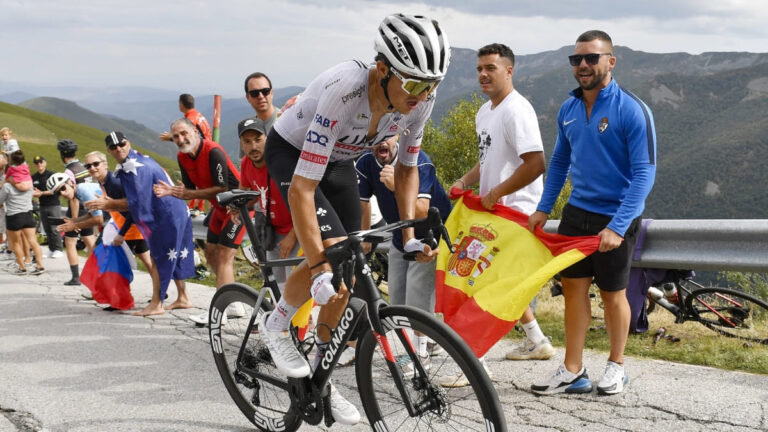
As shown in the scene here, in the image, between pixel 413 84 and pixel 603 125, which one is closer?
Answer: pixel 413 84

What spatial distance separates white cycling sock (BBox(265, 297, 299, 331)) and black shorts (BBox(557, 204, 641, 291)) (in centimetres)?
193

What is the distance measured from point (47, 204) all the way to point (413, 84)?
1227 centimetres

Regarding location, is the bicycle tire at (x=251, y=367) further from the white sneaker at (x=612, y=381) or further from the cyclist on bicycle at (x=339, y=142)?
the white sneaker at (x=612, y=381)

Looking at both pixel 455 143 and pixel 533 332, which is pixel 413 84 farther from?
pixel 455 143

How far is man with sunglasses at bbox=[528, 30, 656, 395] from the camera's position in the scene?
405 cm

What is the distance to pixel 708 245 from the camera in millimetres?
4875

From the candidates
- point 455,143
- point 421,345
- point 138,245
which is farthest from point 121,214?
point 455,143

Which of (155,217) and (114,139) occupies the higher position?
(114,139)

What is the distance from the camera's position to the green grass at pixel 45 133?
395 ft

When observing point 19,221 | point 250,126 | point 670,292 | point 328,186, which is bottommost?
point 19,221

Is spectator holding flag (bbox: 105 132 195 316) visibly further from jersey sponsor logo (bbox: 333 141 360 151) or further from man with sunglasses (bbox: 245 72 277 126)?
jersey sponsor logo (bbox: 333 141 360 151)

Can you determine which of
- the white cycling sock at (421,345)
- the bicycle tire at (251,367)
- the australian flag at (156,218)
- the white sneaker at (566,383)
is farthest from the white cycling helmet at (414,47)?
the australian flag at (156,218)

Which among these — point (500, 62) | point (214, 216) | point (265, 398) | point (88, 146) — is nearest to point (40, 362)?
point (214, 216)

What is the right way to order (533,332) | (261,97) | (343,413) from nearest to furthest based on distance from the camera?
(343,413), (533,332), (261,97)
